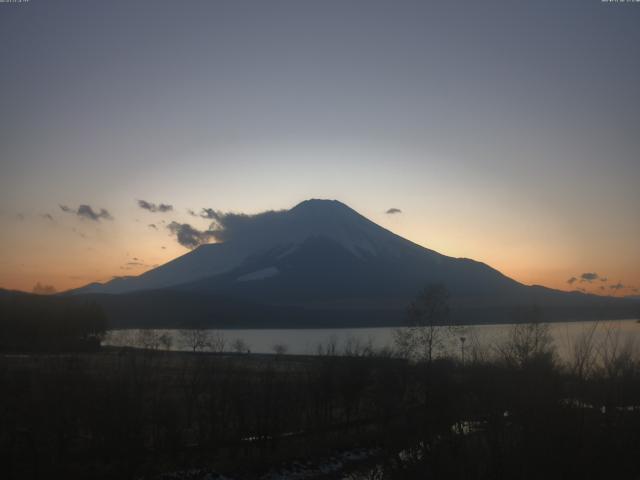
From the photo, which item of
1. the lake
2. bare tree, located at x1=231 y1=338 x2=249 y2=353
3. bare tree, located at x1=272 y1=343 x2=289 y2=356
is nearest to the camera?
the lake

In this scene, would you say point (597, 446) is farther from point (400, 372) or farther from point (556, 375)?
point (400, 372)

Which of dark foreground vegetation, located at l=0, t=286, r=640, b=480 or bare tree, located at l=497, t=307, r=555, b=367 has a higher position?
bare tree, located at l=497, t=307, r=555, b=367

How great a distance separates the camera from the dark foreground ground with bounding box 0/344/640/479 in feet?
27.3

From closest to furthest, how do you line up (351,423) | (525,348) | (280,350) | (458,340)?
(525,348) → (351,423) → (280,350) → (458,340)

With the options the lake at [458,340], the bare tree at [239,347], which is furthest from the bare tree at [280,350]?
the bare tree at [239,347]

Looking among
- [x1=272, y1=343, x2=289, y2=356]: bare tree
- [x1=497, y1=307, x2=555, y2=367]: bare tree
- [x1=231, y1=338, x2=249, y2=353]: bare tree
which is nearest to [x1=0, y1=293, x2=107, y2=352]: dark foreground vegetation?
[x1=231, y1=338, x2=249, y2=353]: bare tree

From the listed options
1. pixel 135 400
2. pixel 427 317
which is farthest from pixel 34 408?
pixel 427 317

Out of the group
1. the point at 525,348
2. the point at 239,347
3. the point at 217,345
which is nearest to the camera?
the point at 525,348

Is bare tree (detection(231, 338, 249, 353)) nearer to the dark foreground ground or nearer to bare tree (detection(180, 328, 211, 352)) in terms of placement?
bare tree (detection(180, 328, 211, 352))

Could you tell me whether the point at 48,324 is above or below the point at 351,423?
above

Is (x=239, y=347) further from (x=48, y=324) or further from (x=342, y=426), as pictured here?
(x=342, y=426)

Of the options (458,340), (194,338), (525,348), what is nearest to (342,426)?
(525,348)

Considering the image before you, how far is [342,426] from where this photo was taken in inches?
808

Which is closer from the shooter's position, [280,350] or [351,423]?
[351,423]
